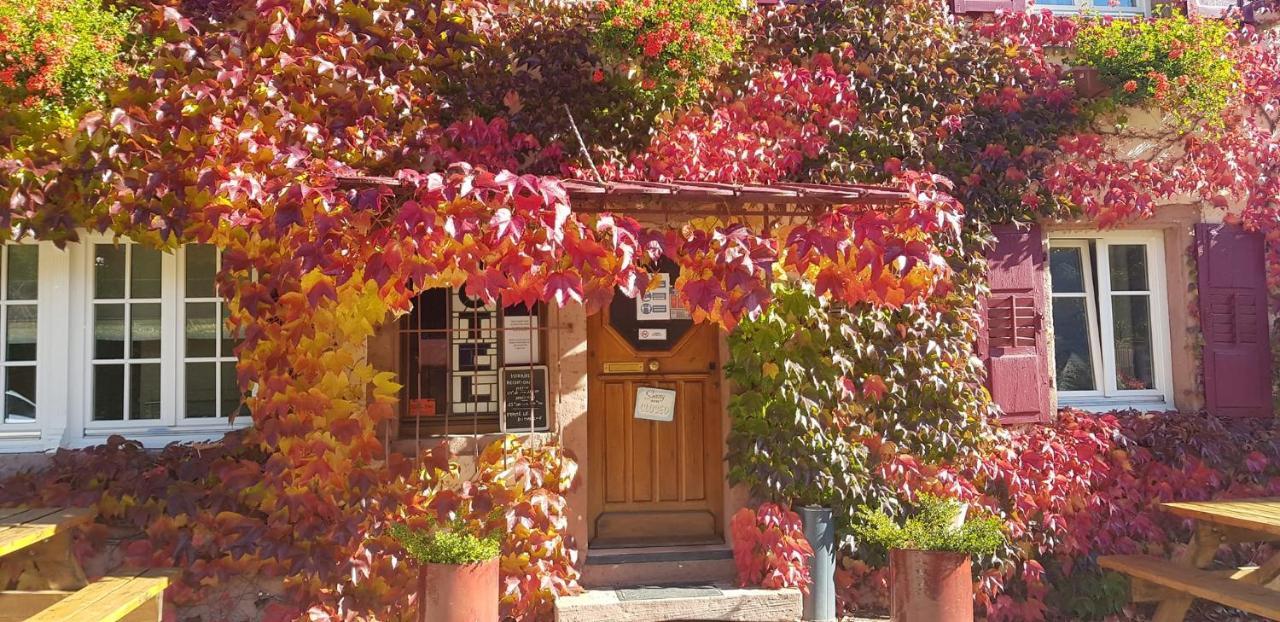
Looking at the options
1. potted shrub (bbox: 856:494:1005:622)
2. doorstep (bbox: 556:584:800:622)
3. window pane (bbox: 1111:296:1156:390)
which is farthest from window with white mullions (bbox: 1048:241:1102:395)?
doorstep (bbox: 556:584:800:622)

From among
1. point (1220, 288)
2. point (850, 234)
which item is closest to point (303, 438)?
point (850, 234)

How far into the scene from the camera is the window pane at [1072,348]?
18.9 ft

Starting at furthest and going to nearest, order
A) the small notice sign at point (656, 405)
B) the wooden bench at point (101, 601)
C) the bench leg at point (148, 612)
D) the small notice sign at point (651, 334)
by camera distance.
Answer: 1. the small notice sign at point (651, 334)
2. the small notice sign at point (656, 405)
3. the bench leg at point (148, 612)
4. the wooden bench at point (101, 601)

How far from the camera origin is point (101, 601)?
3.52 meters

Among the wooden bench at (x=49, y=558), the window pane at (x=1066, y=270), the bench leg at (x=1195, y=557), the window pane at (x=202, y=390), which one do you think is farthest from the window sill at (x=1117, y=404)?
the wooden bench at (x=49, y=558)

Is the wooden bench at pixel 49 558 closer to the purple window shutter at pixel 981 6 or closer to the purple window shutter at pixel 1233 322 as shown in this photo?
the purple window shutter at pixel 981 6

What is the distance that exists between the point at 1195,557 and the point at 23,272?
678cm

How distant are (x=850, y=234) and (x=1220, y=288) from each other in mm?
3415

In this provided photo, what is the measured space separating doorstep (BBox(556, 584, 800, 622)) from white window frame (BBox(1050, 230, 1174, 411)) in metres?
2.63

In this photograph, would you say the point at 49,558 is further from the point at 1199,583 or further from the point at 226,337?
the point at 1199,583

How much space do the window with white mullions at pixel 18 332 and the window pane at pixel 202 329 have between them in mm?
820

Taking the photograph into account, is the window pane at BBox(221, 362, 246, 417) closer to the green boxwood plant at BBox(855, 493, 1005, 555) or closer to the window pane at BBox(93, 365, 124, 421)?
the window pane at BBox(93, 365, 124, 421)

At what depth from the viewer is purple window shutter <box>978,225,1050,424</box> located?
5.34m

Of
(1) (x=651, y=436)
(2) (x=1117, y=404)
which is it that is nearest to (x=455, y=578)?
(1) (x=651, y=436)
